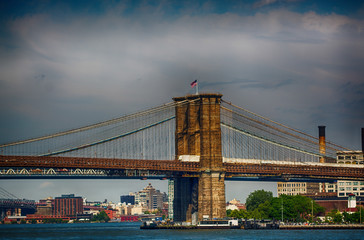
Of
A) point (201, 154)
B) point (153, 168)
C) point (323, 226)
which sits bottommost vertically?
point (323, 226)

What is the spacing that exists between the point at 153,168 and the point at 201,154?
10.6 m

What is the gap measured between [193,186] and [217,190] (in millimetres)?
6088

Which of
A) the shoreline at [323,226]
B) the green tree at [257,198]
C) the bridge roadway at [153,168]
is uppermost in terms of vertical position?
the bridge roadway at [153,168]

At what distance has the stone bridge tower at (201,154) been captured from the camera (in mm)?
138375

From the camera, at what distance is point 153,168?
13312cm

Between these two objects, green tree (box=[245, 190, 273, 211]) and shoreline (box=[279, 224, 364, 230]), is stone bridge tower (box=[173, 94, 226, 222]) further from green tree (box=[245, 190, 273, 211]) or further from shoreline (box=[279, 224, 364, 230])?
green tree (box=[245, 190, 273, 211])

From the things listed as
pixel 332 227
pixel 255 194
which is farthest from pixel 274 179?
pixel 255 194

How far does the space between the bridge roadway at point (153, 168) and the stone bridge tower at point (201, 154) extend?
Answer: 7.16 ft

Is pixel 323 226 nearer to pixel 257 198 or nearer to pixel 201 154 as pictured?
pixel 201 154

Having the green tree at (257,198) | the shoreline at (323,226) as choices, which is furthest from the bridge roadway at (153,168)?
the green tree at (257,198)

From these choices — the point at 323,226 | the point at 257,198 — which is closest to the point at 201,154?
the point at 323,226

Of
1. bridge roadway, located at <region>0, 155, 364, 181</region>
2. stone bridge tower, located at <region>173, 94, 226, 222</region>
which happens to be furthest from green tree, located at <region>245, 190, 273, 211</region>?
stone bridge tower, located at <region>173, 94, 226, 222</region>

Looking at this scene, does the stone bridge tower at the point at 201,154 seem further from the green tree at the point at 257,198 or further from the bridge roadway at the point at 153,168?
the green tree at the point at 257,198

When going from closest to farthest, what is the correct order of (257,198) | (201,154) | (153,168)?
(153,168), (201,154), (257,198)
